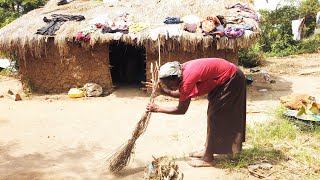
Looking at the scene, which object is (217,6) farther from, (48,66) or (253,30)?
(48,66)

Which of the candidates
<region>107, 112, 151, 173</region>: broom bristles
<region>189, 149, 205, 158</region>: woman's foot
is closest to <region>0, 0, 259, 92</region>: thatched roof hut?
<region>189, 149, 205, 158</region>: woman's foot

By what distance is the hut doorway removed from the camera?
10906 millimetres

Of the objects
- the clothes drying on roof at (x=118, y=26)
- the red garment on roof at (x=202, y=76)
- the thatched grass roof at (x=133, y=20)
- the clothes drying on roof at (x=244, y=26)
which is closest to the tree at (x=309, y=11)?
the thatched grass roof at (x=133, y=20)

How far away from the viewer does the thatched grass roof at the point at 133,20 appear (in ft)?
27.3

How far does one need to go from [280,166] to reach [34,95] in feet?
23.1

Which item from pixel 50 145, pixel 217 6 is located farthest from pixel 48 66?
pixel 217 6

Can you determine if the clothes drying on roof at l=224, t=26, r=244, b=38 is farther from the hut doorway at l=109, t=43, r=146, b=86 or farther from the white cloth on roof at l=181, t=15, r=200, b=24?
the hut doorway at l=109, t=43, r=146, b=86

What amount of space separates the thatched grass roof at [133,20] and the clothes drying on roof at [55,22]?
0.41 ft

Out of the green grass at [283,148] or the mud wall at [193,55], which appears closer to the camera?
the green grass at [283,148]

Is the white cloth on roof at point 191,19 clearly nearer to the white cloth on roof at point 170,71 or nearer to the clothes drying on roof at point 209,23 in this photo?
the clothes drying on roof at point 209,23

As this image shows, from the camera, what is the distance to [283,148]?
4766mm

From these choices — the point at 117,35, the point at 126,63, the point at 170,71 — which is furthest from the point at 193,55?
the point at 170,71

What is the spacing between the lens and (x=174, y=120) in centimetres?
683

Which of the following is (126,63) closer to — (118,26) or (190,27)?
(118,26)
